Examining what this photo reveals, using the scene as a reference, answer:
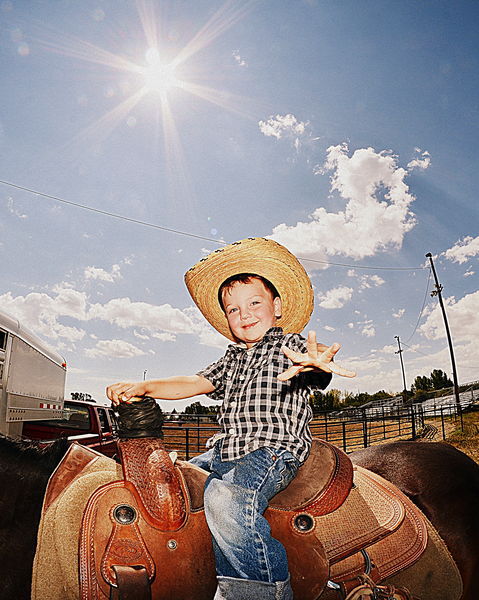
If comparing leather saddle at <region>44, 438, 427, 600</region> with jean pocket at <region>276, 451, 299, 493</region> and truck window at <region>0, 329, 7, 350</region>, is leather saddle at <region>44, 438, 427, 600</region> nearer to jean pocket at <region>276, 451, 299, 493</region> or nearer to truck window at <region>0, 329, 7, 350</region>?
jean pocket at <region>276, 451, 299, 493</region>

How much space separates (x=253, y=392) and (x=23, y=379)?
7533 millimetres

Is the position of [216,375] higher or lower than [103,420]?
higher

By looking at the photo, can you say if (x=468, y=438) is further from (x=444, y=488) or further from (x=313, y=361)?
(x=313, y=361)

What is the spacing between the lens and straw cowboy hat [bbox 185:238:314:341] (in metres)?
2.79

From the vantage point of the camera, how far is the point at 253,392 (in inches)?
85.0

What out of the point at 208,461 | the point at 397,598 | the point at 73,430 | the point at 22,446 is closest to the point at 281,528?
the point at 208,461

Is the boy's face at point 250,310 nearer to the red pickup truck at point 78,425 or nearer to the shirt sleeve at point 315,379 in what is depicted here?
the shirt sleeve at point 315,379

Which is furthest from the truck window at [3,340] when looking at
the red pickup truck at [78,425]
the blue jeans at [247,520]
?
the blue jeans at [247,520]

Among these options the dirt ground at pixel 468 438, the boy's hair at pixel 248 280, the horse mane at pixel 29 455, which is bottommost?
the dirt ground at pixel 468 438

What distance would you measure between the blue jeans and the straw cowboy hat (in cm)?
126

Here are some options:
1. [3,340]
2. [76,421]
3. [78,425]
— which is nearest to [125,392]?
[3,340]

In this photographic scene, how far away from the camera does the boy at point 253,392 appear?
1681 mm

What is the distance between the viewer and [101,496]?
5.69ft

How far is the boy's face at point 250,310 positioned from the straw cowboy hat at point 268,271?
97mm
